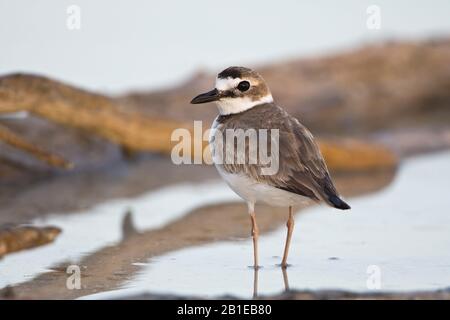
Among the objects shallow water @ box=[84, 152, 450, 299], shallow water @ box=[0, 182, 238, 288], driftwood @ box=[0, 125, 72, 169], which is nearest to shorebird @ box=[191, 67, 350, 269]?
shallow water @ box=[84, 152, 450, 299]

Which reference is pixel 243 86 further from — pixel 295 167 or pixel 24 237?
pixel 24 237

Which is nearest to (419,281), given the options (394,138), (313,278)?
(313,278)

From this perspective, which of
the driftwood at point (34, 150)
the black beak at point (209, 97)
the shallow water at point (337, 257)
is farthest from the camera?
the driftwood at point (34, 150)

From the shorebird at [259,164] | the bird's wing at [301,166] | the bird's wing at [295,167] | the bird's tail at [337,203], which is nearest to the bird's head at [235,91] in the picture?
the shorebird at [259,164]

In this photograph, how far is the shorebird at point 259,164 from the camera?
6703mm

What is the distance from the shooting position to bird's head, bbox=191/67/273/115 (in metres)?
7.57

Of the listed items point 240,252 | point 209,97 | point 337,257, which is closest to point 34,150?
point 209,97

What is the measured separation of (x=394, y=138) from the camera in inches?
512

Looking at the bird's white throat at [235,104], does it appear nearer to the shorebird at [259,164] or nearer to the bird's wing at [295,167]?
the shorebird at [259,164]

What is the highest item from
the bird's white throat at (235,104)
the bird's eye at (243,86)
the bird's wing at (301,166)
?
the bird's eye at (243,86)

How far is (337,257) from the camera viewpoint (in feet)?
23.5

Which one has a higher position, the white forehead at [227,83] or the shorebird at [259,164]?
the white forehead at [227,83]

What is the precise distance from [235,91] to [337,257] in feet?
5.28
